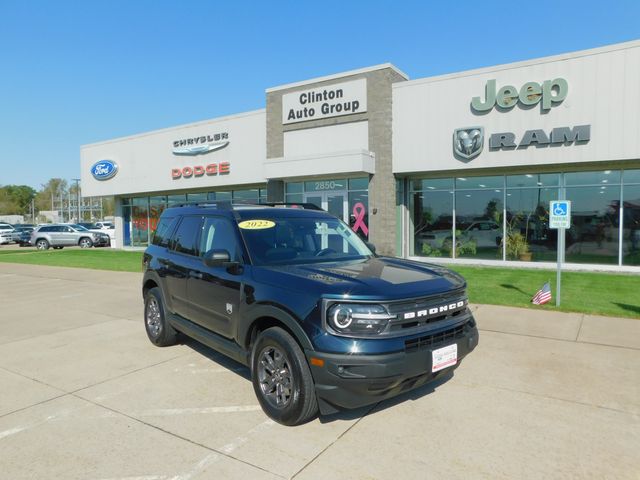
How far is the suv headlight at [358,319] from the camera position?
3.40 meters

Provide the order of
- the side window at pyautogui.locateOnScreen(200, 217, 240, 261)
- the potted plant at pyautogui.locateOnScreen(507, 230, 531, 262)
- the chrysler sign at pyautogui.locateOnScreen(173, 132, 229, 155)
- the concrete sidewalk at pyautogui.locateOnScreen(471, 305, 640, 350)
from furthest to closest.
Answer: the chrysler sign at pyautogui.locateOnScreen(173, 132, 229, 155)
the potted plant at pyautogui.locateOnScreen(507, 230, 531, 262)
the concrete sidewalk at pyautogui.locateOnScreen(471, 305, 640, 350)
the side window at pyautogui.locateOnScreen(200, 217, 240, 261)

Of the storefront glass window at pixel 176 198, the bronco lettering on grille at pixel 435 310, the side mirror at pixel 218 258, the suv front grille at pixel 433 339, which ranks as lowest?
the suv front grille at pixel 433 339

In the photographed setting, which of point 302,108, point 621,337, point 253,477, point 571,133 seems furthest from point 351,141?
point 253,477

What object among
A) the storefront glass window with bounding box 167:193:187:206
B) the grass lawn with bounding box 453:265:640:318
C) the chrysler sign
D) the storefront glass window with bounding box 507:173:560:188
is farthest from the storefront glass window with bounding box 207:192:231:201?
the storefront glass window with bounding box 507:173:560:188

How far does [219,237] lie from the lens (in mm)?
4848

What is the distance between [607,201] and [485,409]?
12.4 metres

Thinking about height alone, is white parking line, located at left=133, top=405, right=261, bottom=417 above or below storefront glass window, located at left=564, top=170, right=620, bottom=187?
below

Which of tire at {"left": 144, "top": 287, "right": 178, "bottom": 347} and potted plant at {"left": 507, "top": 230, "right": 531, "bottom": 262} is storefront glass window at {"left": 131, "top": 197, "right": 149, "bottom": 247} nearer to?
potted plant at {"left": 507, "top": 230, "right": 531, "bottom": 262}

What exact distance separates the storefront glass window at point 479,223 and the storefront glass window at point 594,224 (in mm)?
2130

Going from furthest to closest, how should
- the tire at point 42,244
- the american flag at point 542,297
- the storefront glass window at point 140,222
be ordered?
the tire at point 42,244, the storefront glass window at point 140,222, the american flag at point 542,297

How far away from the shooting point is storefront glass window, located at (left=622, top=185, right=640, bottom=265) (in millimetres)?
13344

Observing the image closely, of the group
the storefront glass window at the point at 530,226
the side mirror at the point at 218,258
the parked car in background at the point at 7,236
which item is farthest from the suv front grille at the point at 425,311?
the parked car in background at the point at 7,236

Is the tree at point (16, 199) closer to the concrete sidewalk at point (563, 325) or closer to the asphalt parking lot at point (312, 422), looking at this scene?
the asphalt parking lot at point (312, 422)

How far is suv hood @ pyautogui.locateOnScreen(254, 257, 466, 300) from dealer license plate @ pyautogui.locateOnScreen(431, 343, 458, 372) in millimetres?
464
